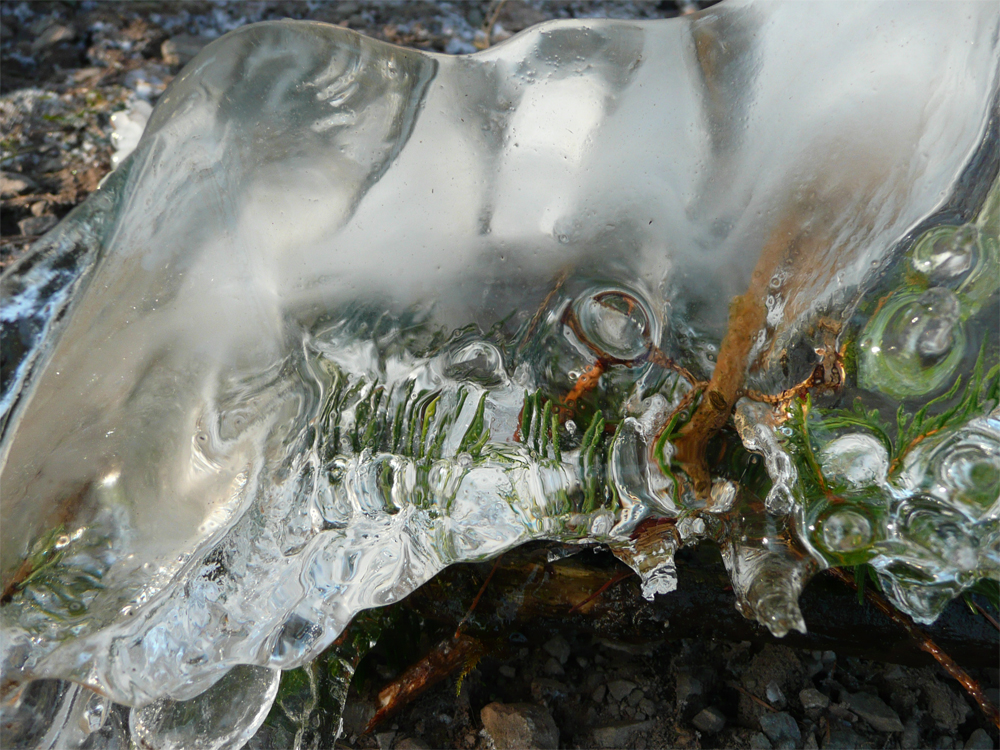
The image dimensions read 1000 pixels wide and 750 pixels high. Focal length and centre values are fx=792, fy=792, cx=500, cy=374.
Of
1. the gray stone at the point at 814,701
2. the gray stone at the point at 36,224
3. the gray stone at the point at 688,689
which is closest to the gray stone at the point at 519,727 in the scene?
the gray stone at the point at 688,689

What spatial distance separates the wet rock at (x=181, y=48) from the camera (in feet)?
10.3

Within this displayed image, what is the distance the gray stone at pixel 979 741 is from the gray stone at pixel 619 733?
663 mm

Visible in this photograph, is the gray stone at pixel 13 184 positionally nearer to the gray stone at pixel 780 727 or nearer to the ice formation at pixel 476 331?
the ice formation at pixel 476 331

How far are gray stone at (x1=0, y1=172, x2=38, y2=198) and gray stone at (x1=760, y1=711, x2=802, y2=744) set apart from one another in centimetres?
277

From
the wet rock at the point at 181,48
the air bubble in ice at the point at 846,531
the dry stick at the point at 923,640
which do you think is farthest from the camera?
the wet rock at the point at 181,48

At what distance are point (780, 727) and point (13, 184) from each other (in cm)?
285

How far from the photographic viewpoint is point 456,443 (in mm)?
1591

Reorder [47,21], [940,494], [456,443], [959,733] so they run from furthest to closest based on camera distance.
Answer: [47,21] < [959,733] < [456,443] < [940,494]

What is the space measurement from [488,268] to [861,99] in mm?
737

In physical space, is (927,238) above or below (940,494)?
above

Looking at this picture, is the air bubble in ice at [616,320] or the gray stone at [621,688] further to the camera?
the gray stone at [621,688]

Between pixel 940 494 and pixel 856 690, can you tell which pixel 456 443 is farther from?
pixel 856 690

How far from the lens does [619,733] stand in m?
1.70

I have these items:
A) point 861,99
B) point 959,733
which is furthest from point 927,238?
point 959,733
